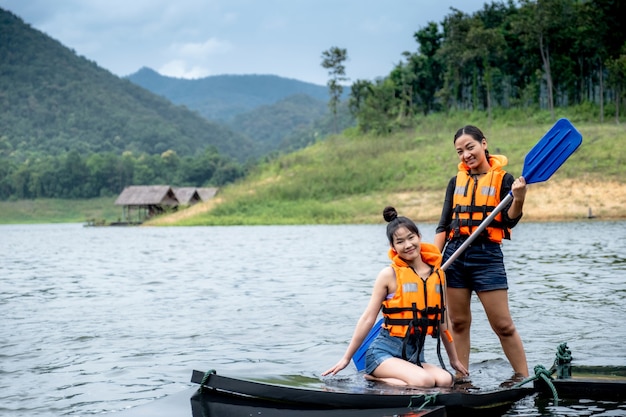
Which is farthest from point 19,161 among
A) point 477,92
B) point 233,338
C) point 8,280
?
point 233,338

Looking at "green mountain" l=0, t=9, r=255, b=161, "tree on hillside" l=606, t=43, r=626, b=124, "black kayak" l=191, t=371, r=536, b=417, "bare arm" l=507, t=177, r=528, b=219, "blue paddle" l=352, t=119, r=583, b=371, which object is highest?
"green mountain" l=0, t=9, r=255, b=161

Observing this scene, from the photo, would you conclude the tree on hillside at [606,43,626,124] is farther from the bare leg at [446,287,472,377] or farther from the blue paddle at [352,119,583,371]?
the bare leg at [446,287,472,377]

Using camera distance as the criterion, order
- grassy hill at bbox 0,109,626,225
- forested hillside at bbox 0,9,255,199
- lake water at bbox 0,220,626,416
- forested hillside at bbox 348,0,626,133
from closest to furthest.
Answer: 1. lake water at bbox 0,220,626,416
2. grassy hill at bbox 0,109,626,225
3. forested hillside at bbox 348,0,626,133
4. forested hillside at bbox 0,9,255,199

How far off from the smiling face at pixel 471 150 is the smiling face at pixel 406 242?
82cm

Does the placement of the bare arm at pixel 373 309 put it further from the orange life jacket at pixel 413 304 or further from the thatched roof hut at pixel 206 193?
the thatched roof hut at pixel 206 193

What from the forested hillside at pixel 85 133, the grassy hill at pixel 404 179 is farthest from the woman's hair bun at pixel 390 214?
the forested hillside at pixel 85 133

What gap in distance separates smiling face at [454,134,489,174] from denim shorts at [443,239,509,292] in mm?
601

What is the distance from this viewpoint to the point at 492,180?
5.89 metres

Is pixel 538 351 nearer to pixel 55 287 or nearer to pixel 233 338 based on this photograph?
pixel 233 338

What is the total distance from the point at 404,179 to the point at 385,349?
145ft

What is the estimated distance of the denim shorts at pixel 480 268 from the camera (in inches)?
229

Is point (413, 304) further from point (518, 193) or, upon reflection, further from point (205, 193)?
point (205, 193)

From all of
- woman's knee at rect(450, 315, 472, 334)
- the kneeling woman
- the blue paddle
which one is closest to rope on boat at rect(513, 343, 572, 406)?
woman's knee at rect(450, 315, 472, 334)

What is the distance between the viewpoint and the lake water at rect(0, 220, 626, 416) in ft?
22.7
